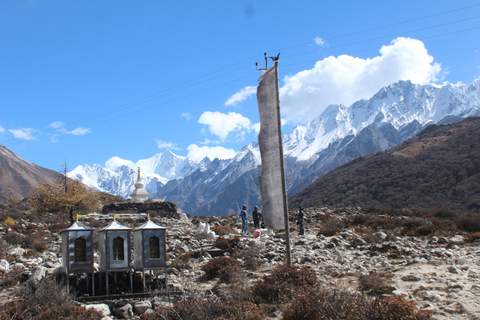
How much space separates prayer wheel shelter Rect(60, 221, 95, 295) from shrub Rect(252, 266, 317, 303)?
4.71 meters

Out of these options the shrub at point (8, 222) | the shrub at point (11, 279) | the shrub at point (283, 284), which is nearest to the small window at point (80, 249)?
the shrub at point (11, 279)

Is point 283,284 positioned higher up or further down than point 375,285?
higher up

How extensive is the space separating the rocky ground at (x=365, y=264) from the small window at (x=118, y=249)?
1676 millimetres

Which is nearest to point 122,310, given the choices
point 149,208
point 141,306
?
point 141,306

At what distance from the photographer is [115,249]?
40.8ft

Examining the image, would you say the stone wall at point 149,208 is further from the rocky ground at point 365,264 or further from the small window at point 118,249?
the small window at point 118,249

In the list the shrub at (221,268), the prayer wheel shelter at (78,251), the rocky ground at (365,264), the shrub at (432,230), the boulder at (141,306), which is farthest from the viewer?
the shrub at (432,230)

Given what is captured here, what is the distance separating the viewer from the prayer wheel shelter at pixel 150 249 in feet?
40.7

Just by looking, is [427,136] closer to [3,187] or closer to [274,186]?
[274,186]

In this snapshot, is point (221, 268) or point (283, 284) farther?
point (221, 268)

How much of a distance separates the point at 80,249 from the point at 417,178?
78.3m

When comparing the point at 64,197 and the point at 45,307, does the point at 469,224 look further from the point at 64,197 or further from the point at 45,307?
the point at 64,197

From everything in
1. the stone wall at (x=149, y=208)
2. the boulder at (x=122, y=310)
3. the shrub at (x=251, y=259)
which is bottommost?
the boulder at (x=122, y=310)

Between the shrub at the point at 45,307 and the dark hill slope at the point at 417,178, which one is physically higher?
the dark hill slope at the point at 417,178
